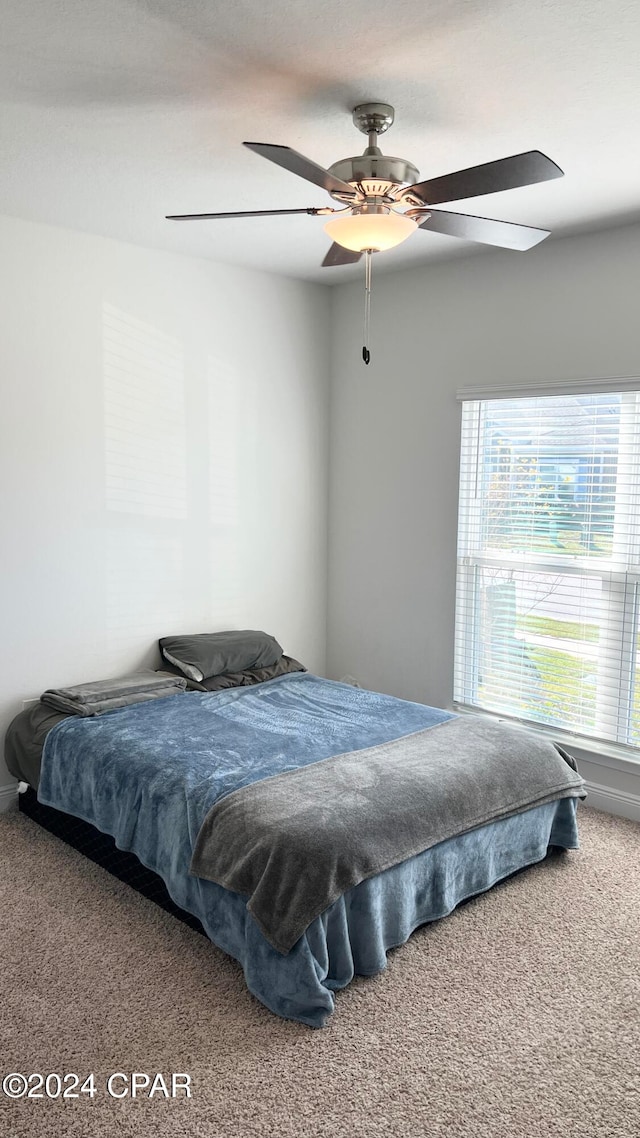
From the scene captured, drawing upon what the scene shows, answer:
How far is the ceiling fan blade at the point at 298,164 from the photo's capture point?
1.92m

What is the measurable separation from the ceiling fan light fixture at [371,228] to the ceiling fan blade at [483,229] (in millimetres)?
99

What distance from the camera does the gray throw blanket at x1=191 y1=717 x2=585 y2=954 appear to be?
2.31 meters

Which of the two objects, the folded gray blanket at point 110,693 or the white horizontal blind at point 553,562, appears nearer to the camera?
the folded gray blanket at point 110,693

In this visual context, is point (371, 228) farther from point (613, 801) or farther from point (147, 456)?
point (613, 801)

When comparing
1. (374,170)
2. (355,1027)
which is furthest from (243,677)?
(374,170)

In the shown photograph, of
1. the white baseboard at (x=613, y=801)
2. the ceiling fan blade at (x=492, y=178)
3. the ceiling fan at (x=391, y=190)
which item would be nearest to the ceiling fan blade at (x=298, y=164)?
the ceiling fan at (x=391, y=190)

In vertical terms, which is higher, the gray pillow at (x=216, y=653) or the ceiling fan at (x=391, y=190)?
the ceiling fan at (x=391, y=190)

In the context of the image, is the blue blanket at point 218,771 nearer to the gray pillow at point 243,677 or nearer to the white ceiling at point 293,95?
the gray pillow at point 243,677

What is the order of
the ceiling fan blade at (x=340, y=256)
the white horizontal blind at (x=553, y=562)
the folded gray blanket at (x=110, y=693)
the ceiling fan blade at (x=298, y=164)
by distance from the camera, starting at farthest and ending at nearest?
the white horizontal blind at (x=553, y=562)
the folded gray blanket at (x=110, y=693)
the ceiling fan blade at (x=340, y=256)
the ceiling fan blade at (x=298, y=164)

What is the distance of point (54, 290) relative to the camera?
3.71m

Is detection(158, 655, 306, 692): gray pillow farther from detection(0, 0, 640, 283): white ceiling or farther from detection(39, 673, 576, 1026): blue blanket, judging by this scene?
detection(0, 0, 640, 283): white ceiling

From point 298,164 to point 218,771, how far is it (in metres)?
1.90

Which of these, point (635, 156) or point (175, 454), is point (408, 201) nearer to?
point (635, 156)

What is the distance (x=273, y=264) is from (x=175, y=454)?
1.12 metres
